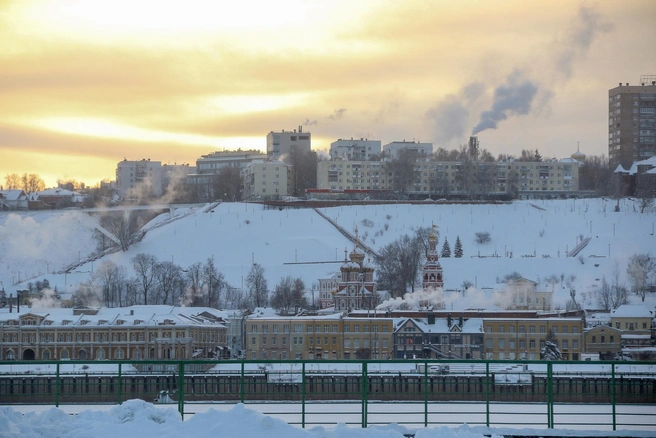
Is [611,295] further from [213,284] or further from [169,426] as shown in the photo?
[169,426]

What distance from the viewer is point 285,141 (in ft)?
448

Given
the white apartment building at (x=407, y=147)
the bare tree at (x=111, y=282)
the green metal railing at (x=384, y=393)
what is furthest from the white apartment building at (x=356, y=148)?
the green metal railing at (x=384, y=393)

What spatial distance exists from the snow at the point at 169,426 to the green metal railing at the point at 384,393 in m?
0.79

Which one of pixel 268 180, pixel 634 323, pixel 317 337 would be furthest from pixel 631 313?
pixel 268 180

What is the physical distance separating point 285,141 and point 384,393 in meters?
119

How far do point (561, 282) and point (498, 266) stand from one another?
6.27 m

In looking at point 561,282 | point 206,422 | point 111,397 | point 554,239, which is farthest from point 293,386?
point 554,239

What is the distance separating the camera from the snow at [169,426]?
44.7 ft

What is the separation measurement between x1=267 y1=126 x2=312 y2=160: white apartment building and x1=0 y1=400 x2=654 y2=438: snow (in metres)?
120

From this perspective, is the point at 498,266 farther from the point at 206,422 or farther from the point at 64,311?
the point at 206,422

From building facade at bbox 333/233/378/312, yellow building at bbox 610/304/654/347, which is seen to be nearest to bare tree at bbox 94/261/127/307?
building facade at bbox 333/233/378/312

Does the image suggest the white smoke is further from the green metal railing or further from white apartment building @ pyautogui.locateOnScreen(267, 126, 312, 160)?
white apartment building @ pyautogui.locateOnScreen(267, 126, 312, 160)

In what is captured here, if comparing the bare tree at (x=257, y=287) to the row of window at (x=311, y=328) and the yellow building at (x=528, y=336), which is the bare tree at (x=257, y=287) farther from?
the yellow building at (x=528, y=336)

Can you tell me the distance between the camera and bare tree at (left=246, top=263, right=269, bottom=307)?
2608 inches
